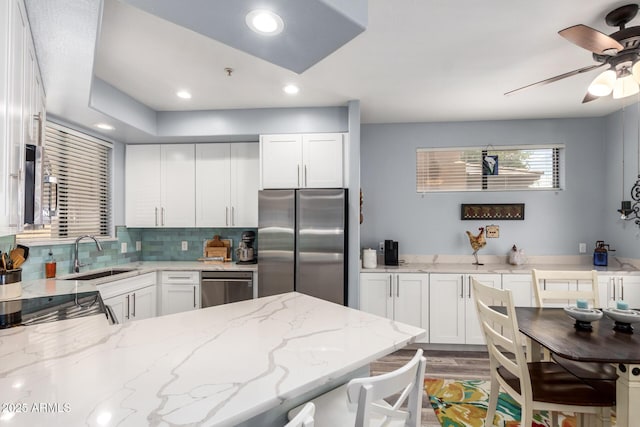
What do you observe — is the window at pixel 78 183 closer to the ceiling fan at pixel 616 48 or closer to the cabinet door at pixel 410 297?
the cabinet door at pixel 410 297

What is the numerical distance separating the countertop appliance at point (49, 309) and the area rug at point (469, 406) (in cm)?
234

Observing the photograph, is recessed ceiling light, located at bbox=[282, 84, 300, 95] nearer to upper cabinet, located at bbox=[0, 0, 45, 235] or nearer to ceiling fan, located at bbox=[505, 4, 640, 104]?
upper cabinet, located at bbox=[0, 0, 45, 235]

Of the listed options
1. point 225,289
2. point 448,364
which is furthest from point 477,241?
point 225,289

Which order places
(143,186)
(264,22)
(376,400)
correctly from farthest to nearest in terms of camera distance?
(143,186) → (264,22) → (376,400)

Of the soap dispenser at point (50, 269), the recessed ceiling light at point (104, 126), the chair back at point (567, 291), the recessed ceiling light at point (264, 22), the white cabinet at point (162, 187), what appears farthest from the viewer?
the white cabinet at point (162, 187)

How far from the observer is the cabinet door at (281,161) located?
3355 mm

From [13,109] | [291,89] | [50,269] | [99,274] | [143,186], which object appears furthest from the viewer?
[143,186]

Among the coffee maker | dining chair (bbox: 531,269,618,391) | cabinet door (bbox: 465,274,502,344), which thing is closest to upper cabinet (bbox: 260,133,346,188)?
the coffee maker

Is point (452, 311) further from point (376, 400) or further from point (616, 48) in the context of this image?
point (376, 400)

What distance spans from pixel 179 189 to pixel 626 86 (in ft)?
13.4

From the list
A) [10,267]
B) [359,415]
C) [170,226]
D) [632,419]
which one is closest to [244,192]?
[170,226]

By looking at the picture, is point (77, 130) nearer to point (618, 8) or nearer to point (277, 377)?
point (277, 377)

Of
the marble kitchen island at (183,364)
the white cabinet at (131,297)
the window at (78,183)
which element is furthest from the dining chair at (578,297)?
the window at (78,183)

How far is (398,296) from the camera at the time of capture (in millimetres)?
3377
